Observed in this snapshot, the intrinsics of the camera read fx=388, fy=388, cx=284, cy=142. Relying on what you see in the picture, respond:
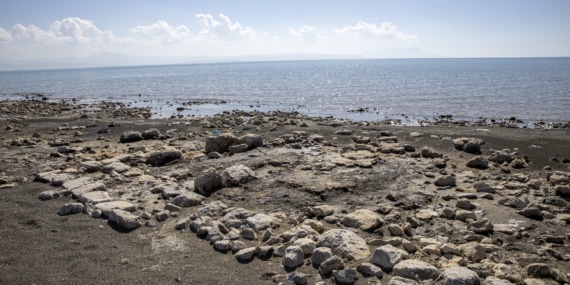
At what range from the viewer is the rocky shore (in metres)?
5.02

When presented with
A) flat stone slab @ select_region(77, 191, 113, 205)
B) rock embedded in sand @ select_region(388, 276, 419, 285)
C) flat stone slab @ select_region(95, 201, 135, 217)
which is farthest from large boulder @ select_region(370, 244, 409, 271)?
flat stone slab @ select_region(77, 191, 113, 205)

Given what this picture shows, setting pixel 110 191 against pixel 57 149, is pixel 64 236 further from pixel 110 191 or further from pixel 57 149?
pixel 57 149

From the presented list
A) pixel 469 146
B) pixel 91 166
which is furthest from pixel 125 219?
pixel 469 146

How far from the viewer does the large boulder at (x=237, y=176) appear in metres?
8.37

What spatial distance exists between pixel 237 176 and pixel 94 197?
9.41 ft

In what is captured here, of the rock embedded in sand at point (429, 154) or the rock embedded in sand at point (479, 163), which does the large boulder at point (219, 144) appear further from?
the rock embedded in sand at point (479, 163)

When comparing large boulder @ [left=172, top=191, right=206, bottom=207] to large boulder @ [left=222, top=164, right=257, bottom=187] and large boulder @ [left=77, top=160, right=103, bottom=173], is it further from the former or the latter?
large boulder @ [left=77, top=160, right=103, bottom=173]

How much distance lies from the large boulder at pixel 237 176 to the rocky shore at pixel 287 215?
2 cm

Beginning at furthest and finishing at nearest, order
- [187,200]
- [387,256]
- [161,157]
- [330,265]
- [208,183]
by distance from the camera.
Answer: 1. [161,157]
2. [208,183]
3. [187,200]
4. [387,256]
5. [330,265]

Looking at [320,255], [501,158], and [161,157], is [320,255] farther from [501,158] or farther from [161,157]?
[501,158]

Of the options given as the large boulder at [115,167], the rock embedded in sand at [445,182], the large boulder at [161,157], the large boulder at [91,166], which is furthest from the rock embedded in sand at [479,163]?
the large boulder at [91,166]

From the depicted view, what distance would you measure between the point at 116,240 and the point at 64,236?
86 centimetres

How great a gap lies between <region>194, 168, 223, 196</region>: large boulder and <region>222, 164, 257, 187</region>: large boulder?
16 centimetres

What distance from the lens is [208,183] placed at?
26.5ft
